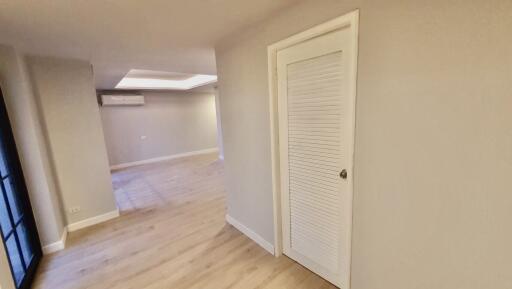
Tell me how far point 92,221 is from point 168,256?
1511 millimetres

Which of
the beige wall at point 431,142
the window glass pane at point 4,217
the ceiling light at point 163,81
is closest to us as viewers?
the beige wall at point 431,142

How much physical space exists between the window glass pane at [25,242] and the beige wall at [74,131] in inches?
24.2

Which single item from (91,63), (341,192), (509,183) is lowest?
(341,192)

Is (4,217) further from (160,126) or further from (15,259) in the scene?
(160,126)

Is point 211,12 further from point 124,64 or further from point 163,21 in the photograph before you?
point 124,64

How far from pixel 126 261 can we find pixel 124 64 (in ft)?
8.24

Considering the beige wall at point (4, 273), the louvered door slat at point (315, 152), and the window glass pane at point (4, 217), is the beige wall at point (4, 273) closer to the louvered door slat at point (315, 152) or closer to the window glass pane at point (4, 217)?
the window glass pane at point (4, 217)

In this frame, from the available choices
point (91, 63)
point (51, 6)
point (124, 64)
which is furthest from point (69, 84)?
A: point (51, 6)

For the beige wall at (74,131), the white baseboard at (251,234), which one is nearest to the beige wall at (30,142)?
the beige wall at (74,131)

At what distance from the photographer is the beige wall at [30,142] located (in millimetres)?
2037

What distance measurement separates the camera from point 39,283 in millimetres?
1932

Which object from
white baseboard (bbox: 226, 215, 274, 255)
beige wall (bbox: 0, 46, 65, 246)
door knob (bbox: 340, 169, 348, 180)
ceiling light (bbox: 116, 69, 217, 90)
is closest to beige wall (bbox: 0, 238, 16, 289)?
beige wall (bbox: 0, 46, 65, 246)

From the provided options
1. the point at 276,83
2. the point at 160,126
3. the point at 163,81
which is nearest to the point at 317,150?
the point at 276,83

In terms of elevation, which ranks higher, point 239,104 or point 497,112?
point 239,104
